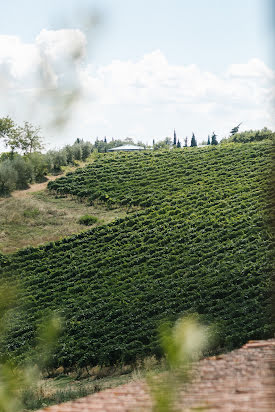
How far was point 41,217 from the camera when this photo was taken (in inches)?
953

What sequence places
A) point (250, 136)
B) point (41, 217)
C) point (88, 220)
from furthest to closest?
point (250, 136) → point (41, 217) → point (88, 220)

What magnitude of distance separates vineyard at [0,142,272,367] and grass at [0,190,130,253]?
5.25 ft

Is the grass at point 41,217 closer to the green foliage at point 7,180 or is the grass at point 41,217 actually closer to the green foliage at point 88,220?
the green foliage at point 88,220

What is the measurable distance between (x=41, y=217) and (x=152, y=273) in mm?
11190

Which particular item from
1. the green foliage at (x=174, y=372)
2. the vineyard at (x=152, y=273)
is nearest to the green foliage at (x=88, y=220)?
the vineyard at (x=152, y=273)

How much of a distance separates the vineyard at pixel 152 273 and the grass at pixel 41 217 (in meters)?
1.60

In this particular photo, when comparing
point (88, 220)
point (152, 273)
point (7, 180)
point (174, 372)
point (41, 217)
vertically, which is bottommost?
point (152, 273)

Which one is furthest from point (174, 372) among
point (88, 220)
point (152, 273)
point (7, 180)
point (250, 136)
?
point (250, 136)

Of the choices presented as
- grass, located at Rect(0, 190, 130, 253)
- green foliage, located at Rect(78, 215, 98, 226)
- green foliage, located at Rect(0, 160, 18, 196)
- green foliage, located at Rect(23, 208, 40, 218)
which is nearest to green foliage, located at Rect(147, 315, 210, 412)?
grass, located at Rect(0, 190, 130, 253)

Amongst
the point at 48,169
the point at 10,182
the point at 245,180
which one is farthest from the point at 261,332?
→ the point at 48,169

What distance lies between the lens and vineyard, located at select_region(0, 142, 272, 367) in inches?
437

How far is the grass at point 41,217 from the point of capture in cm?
2117

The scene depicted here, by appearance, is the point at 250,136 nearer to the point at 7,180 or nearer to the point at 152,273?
Answer: the point at 7,180

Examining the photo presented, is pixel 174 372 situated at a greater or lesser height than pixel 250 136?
lesser
